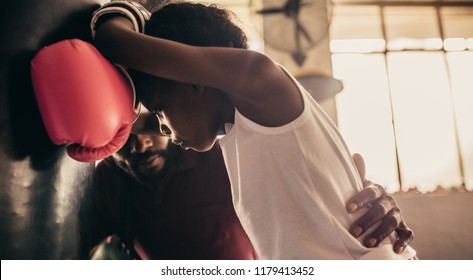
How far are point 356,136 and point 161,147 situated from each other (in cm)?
69

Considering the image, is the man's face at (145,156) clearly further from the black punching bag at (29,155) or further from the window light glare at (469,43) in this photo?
the window light glare at (469,43)

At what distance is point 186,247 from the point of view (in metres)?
1.33

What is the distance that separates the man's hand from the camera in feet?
2.42

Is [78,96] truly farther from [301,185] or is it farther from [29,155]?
[301,185]

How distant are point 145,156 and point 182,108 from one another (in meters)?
0.59

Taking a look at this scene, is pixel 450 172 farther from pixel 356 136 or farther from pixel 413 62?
pixel 413 62

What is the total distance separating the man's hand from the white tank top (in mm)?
14

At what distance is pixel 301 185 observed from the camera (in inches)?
29.5

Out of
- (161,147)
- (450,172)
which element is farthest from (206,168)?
(450,172)

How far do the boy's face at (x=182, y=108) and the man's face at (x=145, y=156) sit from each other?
1.53ft

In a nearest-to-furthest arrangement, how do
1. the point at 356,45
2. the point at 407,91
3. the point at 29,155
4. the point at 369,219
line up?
the point at 29,155 < the point at 369,219 < the point at 407,91 < the point at 356,45

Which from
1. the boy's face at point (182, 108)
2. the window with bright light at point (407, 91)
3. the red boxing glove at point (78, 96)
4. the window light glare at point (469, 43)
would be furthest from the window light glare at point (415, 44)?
the red boxing glove at point (78, 96)

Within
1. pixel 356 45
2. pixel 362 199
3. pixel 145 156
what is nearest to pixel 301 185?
pixel 362 199

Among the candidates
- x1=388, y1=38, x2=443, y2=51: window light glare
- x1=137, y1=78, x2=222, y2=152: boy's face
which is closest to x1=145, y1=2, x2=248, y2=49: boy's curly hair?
x1=137, y1=78, x2=222, y2=152: boy's face
